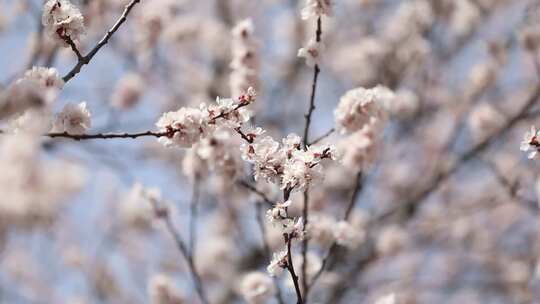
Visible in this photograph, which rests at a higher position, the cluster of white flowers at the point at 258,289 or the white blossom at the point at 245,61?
the white blossom at the point at 245,61

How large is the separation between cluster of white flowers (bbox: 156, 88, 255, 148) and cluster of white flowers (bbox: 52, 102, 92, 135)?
263mm

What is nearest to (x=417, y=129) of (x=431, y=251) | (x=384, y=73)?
(x=431, y=251)

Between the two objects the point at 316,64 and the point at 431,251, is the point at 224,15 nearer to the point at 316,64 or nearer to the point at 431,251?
the point at 431,251

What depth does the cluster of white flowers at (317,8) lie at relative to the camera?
2348 mm

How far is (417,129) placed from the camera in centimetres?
578

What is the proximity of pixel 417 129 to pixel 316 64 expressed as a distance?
350 cm

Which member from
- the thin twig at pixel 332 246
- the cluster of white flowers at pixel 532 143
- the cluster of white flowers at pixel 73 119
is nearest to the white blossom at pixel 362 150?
the thin twig at pixel 332 246

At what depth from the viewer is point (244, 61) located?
280cm

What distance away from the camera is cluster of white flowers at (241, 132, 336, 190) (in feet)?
6.11

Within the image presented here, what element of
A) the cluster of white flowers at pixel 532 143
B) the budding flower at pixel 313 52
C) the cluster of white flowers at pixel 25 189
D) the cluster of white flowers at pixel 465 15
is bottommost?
the cluster of white flowers at pixel 532 143

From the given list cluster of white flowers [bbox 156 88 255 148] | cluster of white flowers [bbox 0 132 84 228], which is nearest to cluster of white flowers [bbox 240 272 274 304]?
cluster of white flowers [bbox 156 88 255 148]

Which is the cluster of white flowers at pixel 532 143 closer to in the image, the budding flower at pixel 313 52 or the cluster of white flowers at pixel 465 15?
the budding flower at pixel 313 52

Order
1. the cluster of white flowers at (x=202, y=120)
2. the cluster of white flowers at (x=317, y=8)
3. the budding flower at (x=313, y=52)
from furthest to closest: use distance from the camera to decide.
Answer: the budding flower at (x=313, y=52) → the cluster of white flowers at (x=317, y=8) → the cluster of white flowers at (x=202, y=120)

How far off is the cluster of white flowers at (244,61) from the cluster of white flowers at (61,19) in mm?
873
